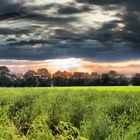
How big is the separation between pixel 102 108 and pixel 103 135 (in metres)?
4.45

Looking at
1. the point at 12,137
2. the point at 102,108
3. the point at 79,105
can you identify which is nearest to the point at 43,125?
the point at 12,137

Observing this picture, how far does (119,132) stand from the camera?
40.3 ft

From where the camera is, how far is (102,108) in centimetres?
1864

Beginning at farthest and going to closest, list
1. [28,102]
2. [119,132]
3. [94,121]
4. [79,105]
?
[28,102] → [79,105] → [94,121] → [119,132]

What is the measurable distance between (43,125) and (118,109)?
1103 cm

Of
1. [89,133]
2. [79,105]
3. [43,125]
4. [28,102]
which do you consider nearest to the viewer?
[43,125]

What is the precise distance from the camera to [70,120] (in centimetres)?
1944

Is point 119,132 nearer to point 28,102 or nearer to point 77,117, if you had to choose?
point 77,117

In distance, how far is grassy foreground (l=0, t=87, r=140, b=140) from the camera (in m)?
10.6

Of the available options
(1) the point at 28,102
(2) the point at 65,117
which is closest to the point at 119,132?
(2) the point at 65,117

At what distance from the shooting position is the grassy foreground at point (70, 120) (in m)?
10.6

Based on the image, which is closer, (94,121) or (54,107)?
(94,121)

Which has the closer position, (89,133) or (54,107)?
(89,133)

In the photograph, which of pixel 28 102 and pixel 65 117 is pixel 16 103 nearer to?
pixel 28 102
